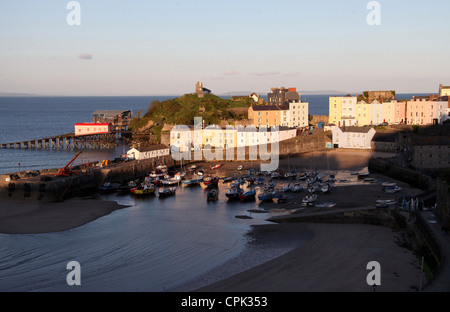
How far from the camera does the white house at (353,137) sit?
5309 cm

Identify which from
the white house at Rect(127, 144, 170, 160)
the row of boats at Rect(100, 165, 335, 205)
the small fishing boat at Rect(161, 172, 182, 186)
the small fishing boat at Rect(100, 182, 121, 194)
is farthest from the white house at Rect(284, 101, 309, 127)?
the small fishing boat at Rect(100, 182, 121, 194)

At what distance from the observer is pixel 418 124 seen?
6044cm

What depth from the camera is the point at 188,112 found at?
7356 centimetres

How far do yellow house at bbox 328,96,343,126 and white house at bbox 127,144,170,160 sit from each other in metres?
25.0

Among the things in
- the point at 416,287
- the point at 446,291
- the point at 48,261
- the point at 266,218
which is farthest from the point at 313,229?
the point at 48,261

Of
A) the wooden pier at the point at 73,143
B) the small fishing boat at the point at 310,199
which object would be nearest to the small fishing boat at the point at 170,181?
the small fishing boat at the point at 310,199

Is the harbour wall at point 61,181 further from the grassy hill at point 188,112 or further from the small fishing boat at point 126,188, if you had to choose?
the grassy hill at point 188,112

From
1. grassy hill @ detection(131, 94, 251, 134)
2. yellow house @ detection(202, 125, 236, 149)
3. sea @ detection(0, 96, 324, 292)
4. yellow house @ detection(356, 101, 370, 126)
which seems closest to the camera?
sea @ detection(0, 96, 324, 292)

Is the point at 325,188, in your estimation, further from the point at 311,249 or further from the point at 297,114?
the point at 297,114

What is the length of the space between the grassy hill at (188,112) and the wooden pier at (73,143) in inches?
261

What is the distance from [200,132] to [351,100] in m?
21.2

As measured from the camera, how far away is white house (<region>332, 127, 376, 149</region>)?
53.1 metres

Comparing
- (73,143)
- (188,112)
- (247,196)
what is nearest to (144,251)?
(247,196)

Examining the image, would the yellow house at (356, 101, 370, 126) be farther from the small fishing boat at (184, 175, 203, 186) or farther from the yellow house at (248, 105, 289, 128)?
the small fishing boat at (184, 175, 203, 186)
